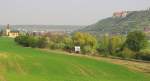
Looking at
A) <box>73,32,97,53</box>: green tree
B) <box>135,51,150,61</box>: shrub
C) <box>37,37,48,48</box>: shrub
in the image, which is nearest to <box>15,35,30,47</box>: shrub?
<box>37,37,48,48</box>: shrub

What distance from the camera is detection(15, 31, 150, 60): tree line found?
88338 mm

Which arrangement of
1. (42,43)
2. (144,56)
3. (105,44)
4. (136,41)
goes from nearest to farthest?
(144,56) → (136,41) → (105,44) → (42,43)

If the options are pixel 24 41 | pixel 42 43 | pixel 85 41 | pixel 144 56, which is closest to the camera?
pixel 144 56

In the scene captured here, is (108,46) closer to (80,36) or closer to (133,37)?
(133,37)

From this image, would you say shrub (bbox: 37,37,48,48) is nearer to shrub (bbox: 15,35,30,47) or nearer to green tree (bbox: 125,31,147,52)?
shrub (bbox: 15,35,30,47)

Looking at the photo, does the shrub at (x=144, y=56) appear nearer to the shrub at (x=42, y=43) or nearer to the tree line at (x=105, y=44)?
the tree line at (x=105, y=44)

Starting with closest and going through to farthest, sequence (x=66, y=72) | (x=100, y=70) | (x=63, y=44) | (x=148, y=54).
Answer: (x=66, y=72), (x=100, y=70), (x=148, y=54), (x=63, y=44)

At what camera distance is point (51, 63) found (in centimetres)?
6066

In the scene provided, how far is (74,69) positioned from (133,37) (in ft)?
151

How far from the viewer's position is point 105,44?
104688 millimetres

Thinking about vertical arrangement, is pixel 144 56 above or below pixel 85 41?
below

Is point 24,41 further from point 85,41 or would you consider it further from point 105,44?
point 105,44

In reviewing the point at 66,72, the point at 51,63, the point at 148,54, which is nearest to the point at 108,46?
the point at 148,54

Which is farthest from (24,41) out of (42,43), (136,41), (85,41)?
(136,41)
